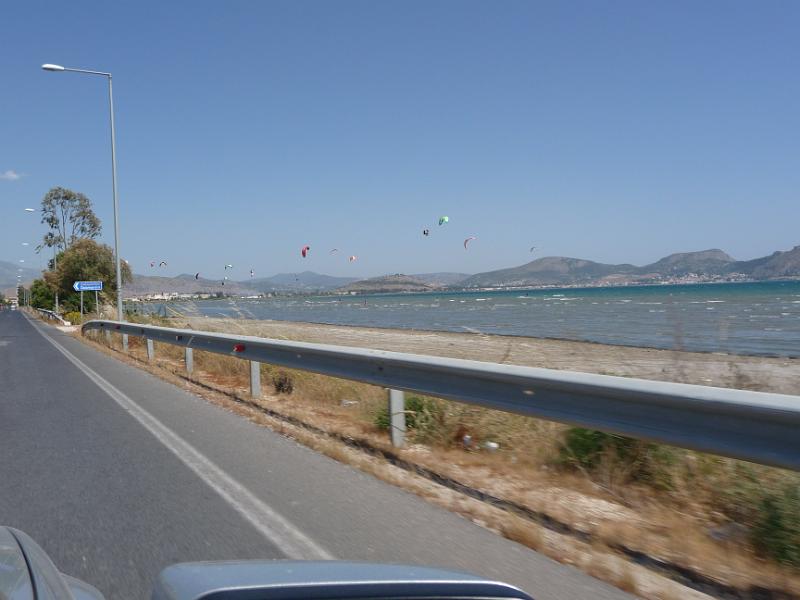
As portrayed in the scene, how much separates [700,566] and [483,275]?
135980 millimetres

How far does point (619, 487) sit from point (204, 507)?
11.1 feet

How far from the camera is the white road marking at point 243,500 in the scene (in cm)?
485

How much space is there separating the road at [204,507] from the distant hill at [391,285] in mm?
58208

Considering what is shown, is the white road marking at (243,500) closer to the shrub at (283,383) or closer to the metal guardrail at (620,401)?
the metal guardrail at (620,401)

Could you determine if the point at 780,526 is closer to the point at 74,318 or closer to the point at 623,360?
the point at 623,360

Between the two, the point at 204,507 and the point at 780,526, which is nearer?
the point at 780,526

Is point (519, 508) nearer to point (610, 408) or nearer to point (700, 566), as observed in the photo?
point (610, 408)

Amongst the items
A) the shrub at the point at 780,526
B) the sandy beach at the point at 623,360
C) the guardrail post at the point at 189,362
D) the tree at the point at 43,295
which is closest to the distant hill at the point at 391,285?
the tree at the point at 43,295

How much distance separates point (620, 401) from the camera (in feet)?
17.0

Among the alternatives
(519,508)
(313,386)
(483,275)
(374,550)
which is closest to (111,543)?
(374,550)

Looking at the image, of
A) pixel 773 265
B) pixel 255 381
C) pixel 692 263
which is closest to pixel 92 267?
pixel 255 381

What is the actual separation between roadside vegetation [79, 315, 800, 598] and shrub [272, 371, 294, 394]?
306cm

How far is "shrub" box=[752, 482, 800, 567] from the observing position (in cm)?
447

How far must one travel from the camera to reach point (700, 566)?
451cm
